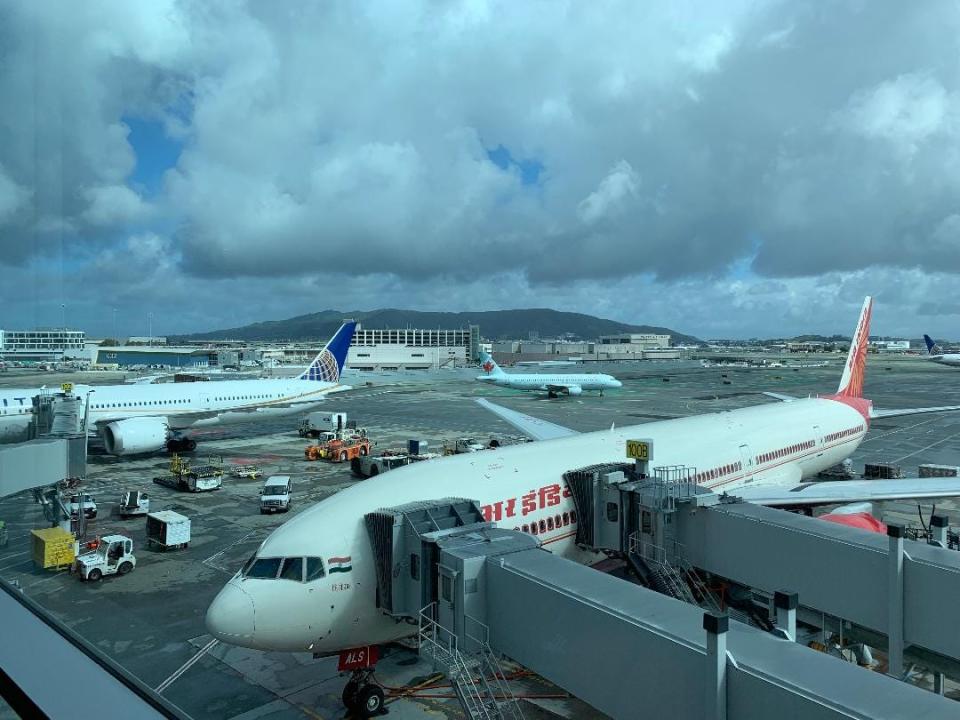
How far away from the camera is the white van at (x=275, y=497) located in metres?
26.8

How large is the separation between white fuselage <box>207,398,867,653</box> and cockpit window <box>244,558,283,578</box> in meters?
0.11

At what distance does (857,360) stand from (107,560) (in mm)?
36361

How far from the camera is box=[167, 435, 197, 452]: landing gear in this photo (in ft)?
135

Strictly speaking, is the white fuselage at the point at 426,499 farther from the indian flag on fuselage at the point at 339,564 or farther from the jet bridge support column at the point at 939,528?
the jet bridge support column at the point at 939,528

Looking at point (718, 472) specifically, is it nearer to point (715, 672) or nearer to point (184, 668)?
point (715, 672)

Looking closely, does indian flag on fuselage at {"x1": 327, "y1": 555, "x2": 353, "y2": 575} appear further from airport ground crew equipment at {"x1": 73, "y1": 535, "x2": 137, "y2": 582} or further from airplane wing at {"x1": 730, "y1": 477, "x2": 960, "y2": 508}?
airport ground crew equipment at {"x1": 73, "y1": 535, "x2": 137, "y2": 582}

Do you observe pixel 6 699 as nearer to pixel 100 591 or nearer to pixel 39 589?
pixel 100 591

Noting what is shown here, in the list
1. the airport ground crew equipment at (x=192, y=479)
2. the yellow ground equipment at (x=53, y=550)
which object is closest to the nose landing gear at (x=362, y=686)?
the yellow ground equipment at (x=53, y=550)

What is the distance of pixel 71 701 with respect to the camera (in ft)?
9.73

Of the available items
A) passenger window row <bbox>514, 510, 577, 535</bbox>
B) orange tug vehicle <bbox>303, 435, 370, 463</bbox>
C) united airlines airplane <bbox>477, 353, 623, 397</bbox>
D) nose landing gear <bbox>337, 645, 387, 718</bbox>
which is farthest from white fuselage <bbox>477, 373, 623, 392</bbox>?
nose landing gear <bbox>337, 645, 387, 718</bbox>

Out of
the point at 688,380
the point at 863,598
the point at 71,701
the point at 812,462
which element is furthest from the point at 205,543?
the point at 688,380

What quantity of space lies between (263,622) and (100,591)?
11.2m

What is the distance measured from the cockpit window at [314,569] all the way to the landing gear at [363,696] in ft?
8.22

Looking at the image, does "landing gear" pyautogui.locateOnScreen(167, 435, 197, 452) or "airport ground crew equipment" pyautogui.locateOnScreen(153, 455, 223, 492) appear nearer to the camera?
"airport ground crew equipment" pyautogui.locateOnScreen(153, 455, 223, 492)
